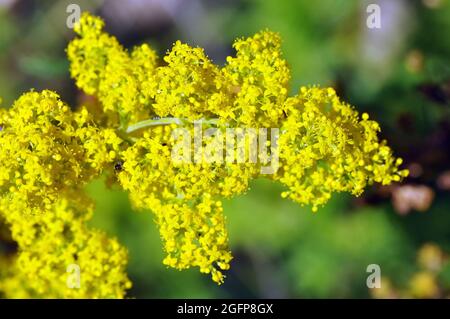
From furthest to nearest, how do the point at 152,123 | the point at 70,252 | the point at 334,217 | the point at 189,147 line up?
Result: the point at 334,217
the point at 70,252
the point at 152,123
the point at 189,147

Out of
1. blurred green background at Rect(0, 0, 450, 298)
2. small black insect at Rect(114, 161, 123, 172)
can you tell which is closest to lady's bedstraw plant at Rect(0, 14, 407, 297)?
small black insect at Rect(114, 161, 123, 172)

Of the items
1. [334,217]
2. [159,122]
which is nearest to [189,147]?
[159,122]

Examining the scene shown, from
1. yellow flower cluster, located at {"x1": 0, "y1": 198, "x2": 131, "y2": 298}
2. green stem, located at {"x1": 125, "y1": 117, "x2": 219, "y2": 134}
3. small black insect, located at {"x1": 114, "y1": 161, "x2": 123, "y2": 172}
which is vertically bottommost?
yellow flower cluster, located at {"x1": 0, "y1": 198, "x2": 131, "y2": 298}

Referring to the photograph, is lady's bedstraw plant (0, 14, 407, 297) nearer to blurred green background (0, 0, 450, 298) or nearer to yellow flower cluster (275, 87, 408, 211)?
yellow flower cluster (275, 87, 408, 211)

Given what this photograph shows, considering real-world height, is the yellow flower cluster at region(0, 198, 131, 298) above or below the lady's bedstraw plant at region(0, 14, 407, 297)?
below

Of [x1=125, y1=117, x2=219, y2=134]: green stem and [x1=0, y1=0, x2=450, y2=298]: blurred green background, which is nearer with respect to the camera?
[x1=125, y1=117, x2=219, y2=134]: green stem

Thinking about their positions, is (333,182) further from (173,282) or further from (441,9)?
(441,9)

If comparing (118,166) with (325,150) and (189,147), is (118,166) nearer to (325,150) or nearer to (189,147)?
(189,147)

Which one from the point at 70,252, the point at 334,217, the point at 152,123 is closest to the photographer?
the point at 152,123

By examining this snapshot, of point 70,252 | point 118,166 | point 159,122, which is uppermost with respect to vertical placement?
point 159,122

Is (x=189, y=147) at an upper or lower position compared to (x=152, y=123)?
lower
